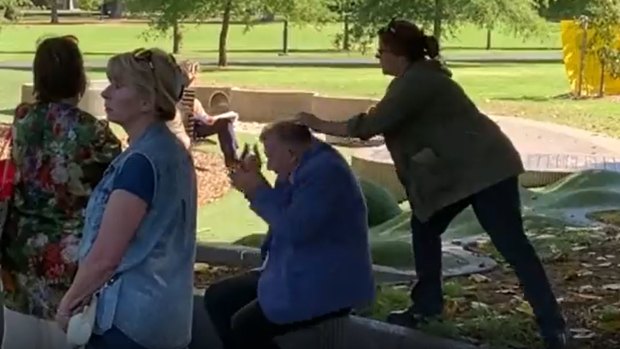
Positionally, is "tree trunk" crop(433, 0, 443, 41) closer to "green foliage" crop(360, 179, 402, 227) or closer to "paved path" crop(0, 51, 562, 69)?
"paved path" crop(0, 51, 562, 69)

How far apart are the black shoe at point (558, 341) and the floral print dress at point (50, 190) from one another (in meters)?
2.20

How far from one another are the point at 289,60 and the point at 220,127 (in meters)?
27.3

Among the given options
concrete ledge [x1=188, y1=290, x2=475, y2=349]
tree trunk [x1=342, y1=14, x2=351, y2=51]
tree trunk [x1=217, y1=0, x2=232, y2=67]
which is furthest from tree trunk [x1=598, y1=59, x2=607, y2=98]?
concrete ledge [x1=188, y1=290, x2=475, y2=349]

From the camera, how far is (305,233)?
513cm

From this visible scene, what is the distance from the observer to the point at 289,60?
139 feet

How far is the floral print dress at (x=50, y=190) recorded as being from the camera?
535 centimetres

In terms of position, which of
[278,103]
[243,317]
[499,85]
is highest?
[243,317]

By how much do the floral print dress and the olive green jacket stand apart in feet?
4.71

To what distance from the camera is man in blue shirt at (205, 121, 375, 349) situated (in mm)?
5109

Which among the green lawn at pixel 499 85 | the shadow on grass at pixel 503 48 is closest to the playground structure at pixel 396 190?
the green lawn at pixel 499 85

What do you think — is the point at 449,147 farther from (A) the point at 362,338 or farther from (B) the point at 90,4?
(B) the point at 90,4

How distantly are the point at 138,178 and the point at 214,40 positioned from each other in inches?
2152

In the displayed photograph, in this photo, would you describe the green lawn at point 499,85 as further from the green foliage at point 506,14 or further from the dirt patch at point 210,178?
the dirt patch at point 210,178

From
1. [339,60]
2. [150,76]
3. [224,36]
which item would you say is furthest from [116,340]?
[339,60]
